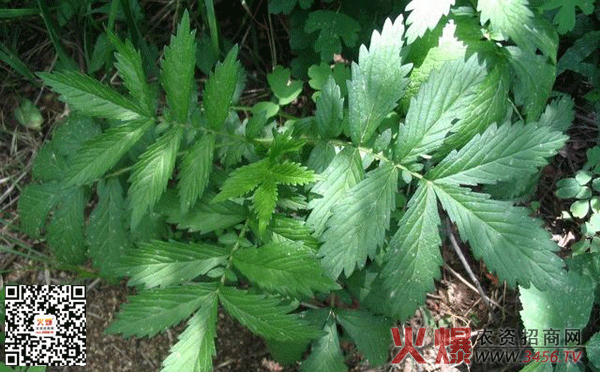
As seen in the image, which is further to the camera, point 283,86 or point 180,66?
point 283,86

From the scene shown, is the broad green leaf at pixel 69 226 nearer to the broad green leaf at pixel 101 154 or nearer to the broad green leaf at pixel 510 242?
the broad green leaf at pixel 101 154

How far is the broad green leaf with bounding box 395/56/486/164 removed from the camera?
1445 mm

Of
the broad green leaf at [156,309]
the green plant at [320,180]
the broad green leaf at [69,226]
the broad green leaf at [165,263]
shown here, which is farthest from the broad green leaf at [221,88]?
the broad green leaf at [69,226]

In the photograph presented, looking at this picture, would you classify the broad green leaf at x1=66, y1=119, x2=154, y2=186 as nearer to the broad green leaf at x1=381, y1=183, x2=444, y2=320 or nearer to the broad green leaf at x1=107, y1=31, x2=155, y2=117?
the broad green leaf at x1=107, y1=31, x2=155, y2=117

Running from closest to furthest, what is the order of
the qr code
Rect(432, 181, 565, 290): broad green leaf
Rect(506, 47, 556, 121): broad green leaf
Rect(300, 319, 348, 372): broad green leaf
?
1. Rect(432, 181, 565, 290): broad green leaf
2. Rect(506, 47, 556, 121): broad green leaf
3. Rect(300, 319, 348, 372): broad green leaf
4. the qr code

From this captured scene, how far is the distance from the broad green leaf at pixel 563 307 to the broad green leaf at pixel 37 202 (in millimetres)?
1454

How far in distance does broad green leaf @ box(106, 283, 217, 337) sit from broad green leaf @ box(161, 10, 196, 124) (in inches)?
18.1

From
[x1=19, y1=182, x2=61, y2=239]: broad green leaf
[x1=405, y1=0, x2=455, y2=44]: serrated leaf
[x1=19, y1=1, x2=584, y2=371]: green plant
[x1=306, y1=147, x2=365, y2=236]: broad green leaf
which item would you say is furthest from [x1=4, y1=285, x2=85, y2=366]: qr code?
[x1=405, y1=0, x2=455, y2=44]: serrated leaf

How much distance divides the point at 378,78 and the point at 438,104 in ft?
0.52

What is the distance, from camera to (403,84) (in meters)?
1.46

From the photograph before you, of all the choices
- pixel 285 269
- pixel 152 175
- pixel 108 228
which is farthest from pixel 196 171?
pixel 108 228

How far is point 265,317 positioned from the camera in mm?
1447

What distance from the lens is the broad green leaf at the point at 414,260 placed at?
1.41 m

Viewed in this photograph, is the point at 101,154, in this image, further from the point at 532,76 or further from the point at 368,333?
the point at 532,76
